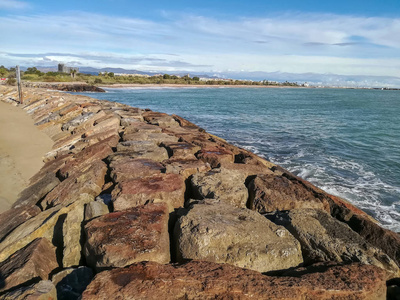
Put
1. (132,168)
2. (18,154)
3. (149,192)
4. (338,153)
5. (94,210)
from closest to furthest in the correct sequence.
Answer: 1. (94,210)
2. (149,192)
3. (132,168)
4. (18,154)
5. (338,153)

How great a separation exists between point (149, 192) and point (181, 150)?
1.88m

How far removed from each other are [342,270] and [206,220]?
1212mm

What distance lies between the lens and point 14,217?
383cm

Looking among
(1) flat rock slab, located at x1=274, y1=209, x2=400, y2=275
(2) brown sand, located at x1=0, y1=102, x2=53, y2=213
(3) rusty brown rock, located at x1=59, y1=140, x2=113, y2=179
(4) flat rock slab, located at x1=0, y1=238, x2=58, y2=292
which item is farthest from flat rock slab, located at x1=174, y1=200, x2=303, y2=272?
(2) brown sand, located at x1=0, y1=102, x2=53, y2=213

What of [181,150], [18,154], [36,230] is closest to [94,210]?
[36,230]

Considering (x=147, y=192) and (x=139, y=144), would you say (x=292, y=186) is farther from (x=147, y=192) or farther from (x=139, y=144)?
(x=139, y=144)

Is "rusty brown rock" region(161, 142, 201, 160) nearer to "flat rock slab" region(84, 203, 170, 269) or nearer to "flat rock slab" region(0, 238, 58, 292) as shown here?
"flat rock slab" region(84, 203, 170, 269)

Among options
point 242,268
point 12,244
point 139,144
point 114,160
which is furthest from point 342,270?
point 139,144

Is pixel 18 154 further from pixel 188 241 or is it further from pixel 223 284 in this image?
pixel 223 284

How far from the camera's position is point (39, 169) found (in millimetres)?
6262

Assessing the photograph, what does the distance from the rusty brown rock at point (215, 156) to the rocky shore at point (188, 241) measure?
0.18m

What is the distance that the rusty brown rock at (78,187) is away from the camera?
3.98 m

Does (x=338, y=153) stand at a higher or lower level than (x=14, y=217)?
lower

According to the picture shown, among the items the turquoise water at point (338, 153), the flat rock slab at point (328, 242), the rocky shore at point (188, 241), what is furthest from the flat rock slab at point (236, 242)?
the turquoise water at point (338, 153)
